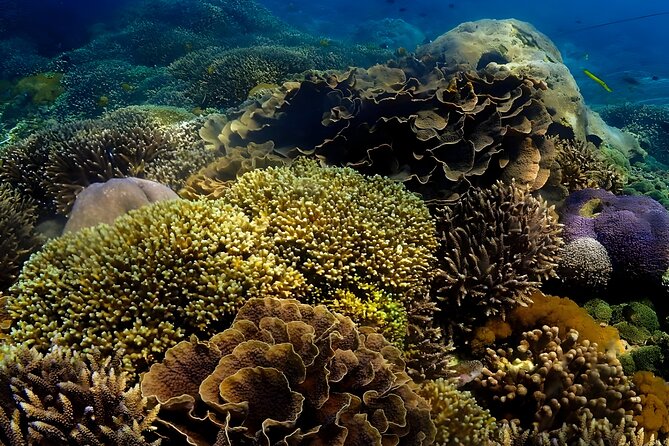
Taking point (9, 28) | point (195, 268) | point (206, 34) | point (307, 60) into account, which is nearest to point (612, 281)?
point (195, 268)

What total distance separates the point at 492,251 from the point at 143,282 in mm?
3226

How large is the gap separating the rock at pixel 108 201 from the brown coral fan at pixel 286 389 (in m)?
2.21

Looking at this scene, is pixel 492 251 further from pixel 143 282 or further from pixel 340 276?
pixel 143 282

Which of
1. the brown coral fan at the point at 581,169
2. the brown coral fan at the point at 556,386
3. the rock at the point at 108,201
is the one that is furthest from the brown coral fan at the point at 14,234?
the brown coral fan at the point at 581,169

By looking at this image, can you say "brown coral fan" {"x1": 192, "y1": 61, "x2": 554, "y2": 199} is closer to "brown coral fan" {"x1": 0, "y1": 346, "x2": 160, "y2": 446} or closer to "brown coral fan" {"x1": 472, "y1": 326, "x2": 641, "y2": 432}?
"brown coral fan" {"x1": 472, "y1": 326, "x2": 641, "y2": 432}

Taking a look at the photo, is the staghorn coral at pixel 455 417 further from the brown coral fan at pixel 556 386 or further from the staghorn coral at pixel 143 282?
the staghorn coral at pixel 143 282

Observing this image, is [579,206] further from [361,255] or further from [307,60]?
[307,60]

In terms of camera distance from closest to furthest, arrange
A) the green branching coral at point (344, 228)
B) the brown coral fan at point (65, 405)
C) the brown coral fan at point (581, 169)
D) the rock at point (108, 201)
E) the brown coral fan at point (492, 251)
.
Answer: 1. the brown coral fan at point (65, 405)
2. the green branching coral at point (344, 228)
3. the brown coral fan at point (492, 251)
4. the rock at point (108, 201)
5. the brown coral fan at point (581, 169)

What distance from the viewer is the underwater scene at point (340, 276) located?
7.63 ft

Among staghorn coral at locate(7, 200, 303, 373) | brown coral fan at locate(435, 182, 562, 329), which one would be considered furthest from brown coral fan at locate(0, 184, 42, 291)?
brown coral fan at locate(435, 182, 562, 329)

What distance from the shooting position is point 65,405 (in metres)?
2.06

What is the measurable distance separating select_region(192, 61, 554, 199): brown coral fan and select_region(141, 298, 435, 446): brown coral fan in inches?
102

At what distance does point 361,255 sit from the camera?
137 inches

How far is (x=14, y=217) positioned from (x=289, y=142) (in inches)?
133
